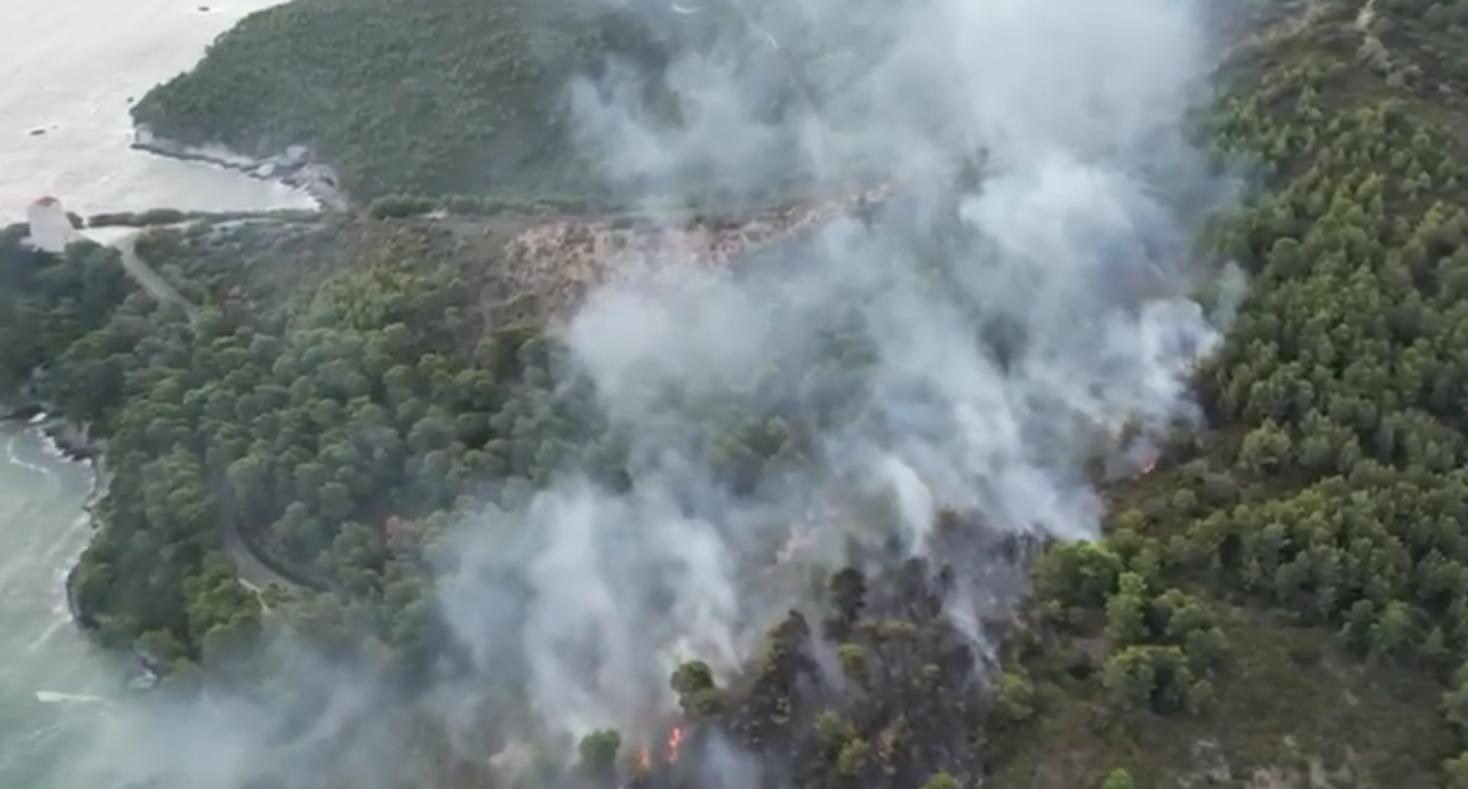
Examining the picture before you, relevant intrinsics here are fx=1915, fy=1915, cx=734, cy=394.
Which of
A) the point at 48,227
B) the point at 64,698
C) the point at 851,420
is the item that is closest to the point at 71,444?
the point at 48,227

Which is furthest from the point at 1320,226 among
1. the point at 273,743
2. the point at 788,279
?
the point at 273,743

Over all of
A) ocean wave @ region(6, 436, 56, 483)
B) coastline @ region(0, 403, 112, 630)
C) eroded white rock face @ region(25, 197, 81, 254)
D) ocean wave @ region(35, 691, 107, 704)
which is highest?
eroded white rock face @ region(25, 197, 81, 254)

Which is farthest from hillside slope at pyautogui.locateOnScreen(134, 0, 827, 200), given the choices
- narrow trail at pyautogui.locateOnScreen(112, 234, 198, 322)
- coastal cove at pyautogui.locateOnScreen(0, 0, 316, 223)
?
narrow trail at pyautogui.locateOnScreen(112, 234, 198, 322)

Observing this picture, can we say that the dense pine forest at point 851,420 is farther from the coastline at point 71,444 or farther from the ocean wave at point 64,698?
the ocean wave at point 64,698

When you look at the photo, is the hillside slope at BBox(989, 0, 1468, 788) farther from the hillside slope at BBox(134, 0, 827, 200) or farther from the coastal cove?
the coastal cove

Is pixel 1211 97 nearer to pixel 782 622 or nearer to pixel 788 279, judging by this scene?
pixel 788 279

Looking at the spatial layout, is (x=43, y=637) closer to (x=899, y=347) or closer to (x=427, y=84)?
Result: (x=899, y=347)
